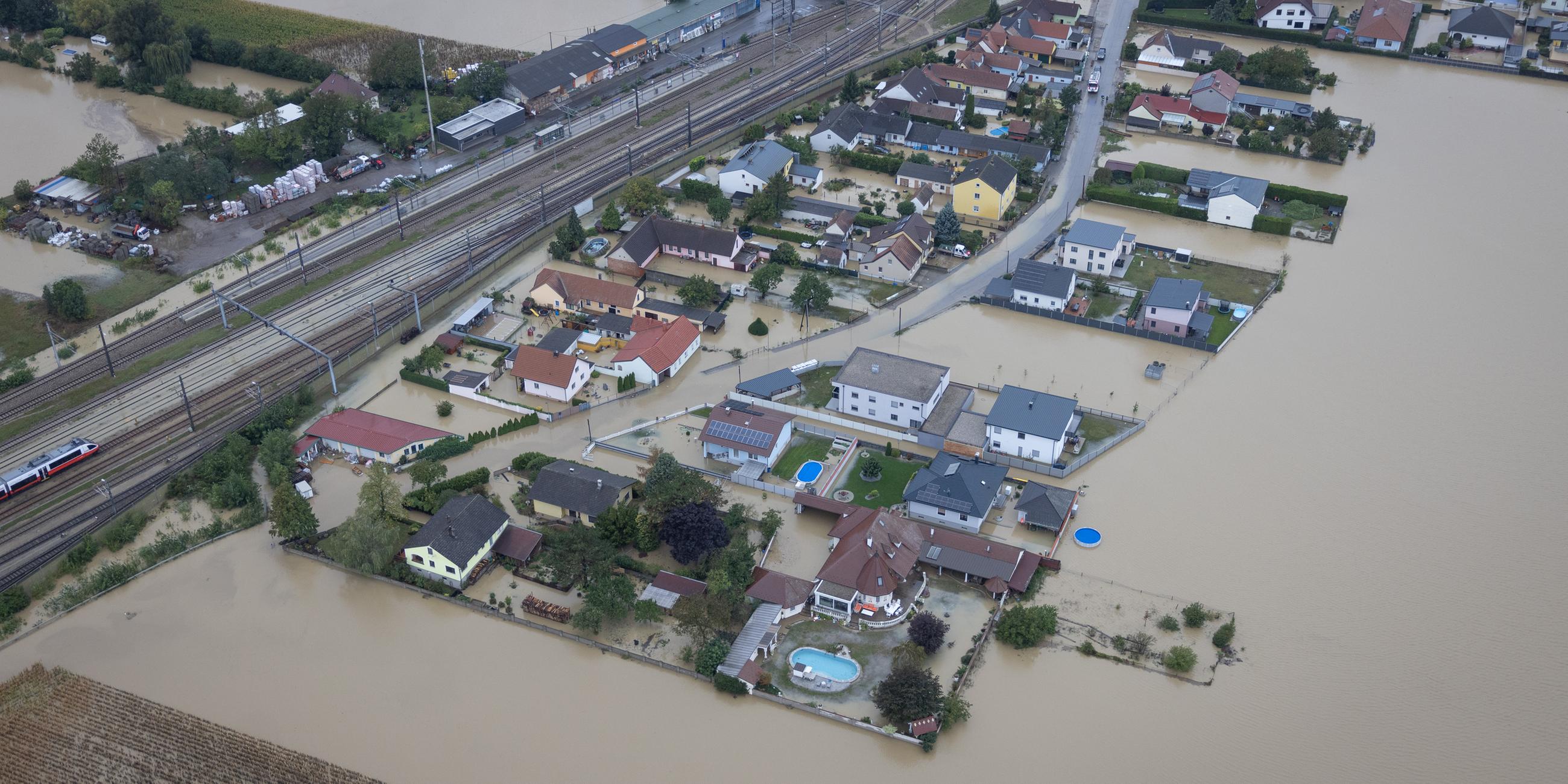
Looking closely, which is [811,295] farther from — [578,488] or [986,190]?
[578,488]

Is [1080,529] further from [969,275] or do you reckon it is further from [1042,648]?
[969,275]

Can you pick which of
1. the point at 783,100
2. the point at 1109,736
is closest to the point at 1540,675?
the point at 1109,736

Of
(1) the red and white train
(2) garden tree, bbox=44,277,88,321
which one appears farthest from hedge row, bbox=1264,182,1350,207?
(2) garden tree, bbox=44,277,88,321

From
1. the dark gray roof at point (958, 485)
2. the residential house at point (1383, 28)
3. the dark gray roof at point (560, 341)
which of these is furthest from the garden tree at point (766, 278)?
the residential house at point (1383, 28)

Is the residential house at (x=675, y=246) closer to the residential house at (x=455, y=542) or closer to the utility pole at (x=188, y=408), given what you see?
the utility pole at (x=188, y=408)

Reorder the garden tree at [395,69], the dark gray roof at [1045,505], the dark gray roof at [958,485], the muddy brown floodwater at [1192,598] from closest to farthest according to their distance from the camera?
the muddy brown floodwater at [1192,598], the dark gray roof at [1045,505], the dark gray roof at [958,485], the garden tree at [395,69]

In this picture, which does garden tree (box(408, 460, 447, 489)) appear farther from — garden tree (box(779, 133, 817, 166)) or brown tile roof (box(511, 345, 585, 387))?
garden tree (box(779, 133, 817, 166))
